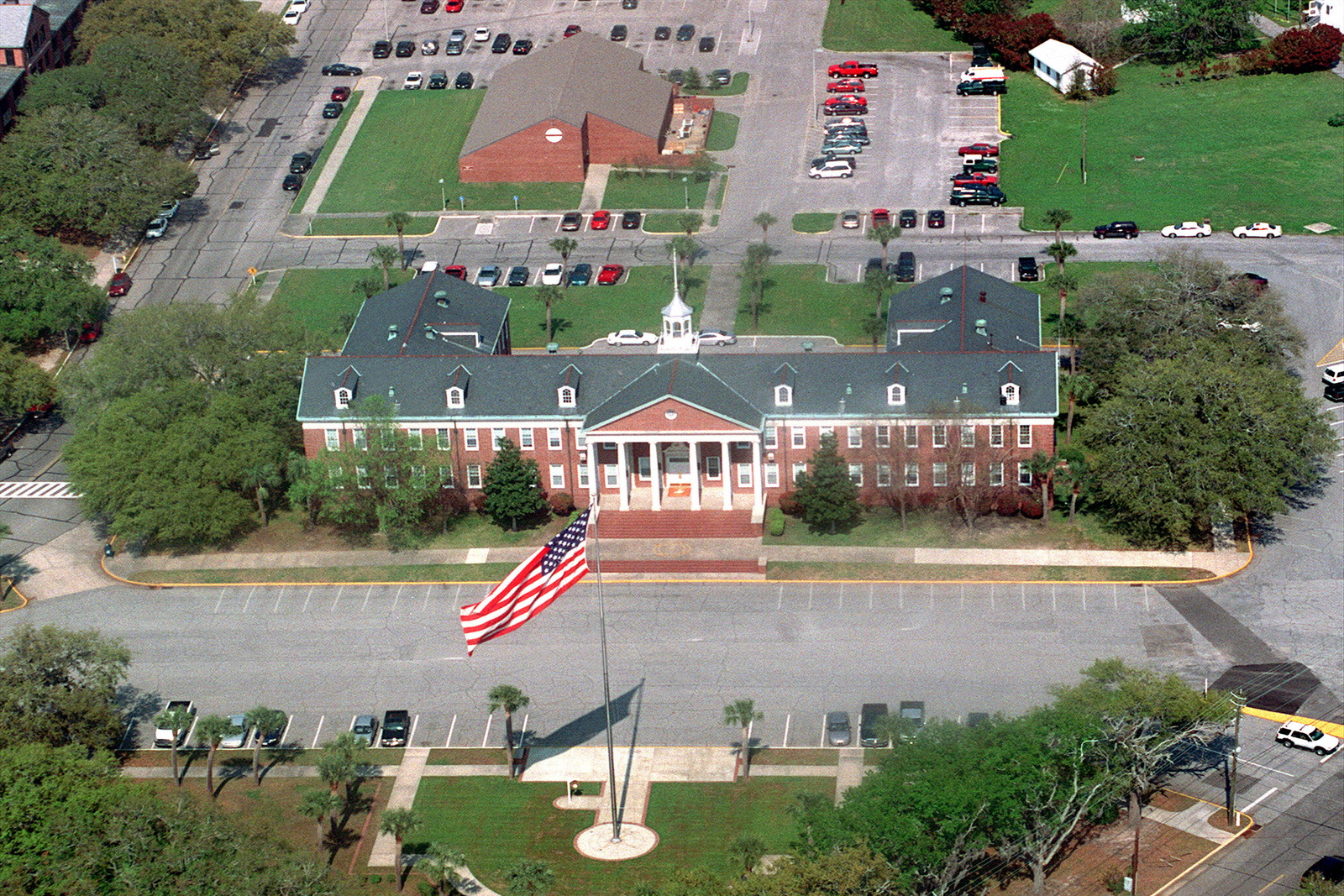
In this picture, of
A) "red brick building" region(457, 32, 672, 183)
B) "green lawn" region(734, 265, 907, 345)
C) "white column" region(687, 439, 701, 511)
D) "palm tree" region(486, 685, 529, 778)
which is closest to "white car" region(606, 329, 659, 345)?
"green lawn" region(734, 265, 907, 345)

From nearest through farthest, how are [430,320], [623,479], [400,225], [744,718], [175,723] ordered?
[744,718]
[175,723]
[623,479]
[430,320]
[400,225]

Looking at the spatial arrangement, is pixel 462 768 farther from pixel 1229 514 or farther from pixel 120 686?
pixel 1229 514

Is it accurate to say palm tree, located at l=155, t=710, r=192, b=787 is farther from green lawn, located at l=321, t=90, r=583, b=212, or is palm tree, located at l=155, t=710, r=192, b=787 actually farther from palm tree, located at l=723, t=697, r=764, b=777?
green lawn, located at l=321, t=90, r=583, b=212

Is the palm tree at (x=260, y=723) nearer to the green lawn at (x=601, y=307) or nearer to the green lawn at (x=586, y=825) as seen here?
the green lawn at (x=586, y=825)

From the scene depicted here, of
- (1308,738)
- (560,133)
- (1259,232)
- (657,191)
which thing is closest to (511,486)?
(1308,738)

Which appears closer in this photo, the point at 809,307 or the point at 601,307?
the point at 809,307

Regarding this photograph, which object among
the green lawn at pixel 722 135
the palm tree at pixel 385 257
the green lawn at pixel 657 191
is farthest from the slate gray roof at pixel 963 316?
the green lawn at pixel 722 135

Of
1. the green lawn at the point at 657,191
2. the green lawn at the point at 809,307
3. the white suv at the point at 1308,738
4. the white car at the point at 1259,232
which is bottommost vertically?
the green lawn at the point at 809,307

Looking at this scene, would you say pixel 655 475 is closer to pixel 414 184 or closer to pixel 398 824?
pixel 398 824
